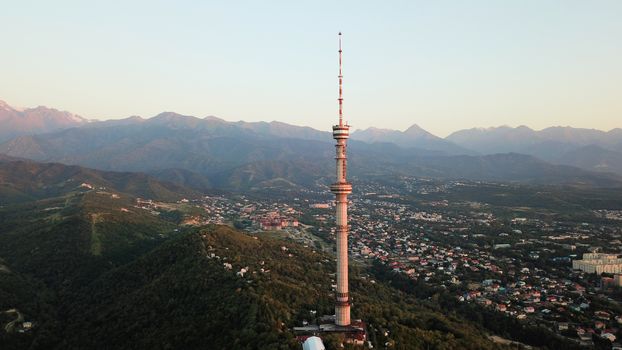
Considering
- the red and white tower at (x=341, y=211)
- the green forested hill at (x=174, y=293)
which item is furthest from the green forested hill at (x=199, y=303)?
the red and white tower at (x=341, y=211)

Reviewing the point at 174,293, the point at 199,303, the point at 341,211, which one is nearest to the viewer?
the point at 199,303

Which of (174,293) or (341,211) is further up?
(341,211)

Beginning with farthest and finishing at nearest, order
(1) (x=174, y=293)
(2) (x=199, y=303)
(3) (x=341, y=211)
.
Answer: (1) (x=174, y=293) < (3) (x=341, y=211) < (2) (x=199, y=303)

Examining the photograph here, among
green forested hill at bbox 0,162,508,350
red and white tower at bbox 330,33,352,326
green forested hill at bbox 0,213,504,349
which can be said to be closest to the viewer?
green forested hill at bbox 0,213,504,349

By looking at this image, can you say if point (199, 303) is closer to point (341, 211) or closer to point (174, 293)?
point (174, 293)

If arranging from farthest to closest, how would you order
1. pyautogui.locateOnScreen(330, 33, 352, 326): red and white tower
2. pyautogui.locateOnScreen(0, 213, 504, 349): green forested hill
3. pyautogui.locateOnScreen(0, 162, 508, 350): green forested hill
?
pyautogui.locateOnScreen(330, 33, 352, 326): red and white tower < pyautogui.locateOnScreen(0, 162, 508, 350): green forested hill < pyautogui.locateOnScreen(0, 213, 504, 349): green forested hill

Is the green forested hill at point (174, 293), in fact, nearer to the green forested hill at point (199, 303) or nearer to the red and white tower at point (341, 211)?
the green forested hill at point (199, 303)

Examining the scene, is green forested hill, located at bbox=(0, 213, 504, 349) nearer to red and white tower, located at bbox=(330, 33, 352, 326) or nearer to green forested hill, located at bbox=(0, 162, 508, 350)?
green forested hill, located at bbox=(0, 162, 508, 350)

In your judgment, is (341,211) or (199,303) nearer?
(199,303)

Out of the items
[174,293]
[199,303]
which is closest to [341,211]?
[199,303]

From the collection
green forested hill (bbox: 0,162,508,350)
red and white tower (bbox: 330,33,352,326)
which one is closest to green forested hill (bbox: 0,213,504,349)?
green forested hill (bbox: 0,162,508,350)

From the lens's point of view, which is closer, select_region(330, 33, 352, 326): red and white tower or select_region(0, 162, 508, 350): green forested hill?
select_region(0, 162, 508, 350): green forested hill

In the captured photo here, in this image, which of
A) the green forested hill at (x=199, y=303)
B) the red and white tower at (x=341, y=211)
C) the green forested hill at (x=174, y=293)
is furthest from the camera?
the red and white tower at (x=341, y=211)
